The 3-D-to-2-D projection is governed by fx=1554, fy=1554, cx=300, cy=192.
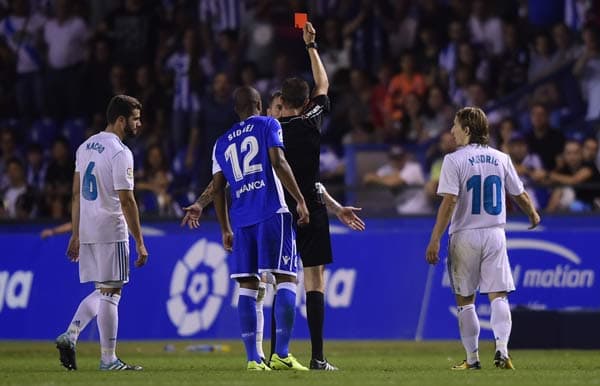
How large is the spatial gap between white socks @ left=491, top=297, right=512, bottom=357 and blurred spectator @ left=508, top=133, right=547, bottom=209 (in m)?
7.38

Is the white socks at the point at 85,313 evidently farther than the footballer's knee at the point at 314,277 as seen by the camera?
Yes

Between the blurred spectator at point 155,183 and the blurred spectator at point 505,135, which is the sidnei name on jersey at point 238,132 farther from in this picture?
the blurred spectator at point 505,135

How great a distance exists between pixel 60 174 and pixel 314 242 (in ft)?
34.8

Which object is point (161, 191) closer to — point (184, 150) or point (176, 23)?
point (184, 150)

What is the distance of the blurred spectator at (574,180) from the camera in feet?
65.5

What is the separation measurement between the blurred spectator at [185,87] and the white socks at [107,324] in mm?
10679

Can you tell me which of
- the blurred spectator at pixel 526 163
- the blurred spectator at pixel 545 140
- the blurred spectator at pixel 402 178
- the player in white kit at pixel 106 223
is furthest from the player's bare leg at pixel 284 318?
the blurred spectator at pixel 545 140

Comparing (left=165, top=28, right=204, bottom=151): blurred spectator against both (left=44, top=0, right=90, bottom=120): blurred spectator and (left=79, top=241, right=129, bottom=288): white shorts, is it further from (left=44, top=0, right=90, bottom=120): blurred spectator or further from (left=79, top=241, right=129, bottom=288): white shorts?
(left=79, top=241, right=129, bottom=288): white shorts

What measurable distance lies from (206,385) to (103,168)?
2884 millimetres

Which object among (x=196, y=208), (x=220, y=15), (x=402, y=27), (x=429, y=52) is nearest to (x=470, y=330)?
(x=196, y=208)

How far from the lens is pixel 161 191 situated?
21.3 meters

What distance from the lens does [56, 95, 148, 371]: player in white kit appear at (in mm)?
13367

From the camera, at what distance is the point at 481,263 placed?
13.2 m

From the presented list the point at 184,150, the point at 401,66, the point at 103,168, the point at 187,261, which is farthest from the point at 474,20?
the point at 103,168
